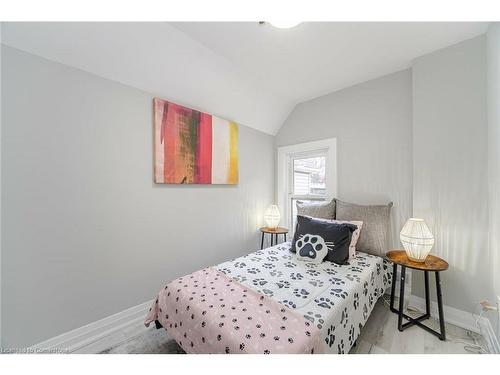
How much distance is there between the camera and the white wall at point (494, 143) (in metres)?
1.30

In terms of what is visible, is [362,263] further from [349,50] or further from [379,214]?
[349,50]

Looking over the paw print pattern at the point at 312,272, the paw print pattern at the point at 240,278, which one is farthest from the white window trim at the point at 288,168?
the paw print pattern at the point at 240,278

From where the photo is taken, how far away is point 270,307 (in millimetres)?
1119

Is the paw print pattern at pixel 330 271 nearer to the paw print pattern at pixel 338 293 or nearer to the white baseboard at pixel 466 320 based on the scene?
the paw print pattern at pixel 338 293

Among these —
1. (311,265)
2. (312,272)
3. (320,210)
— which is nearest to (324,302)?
(312,272)

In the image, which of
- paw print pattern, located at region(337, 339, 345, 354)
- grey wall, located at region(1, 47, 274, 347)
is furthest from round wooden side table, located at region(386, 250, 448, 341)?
grey wall, located at region(1, 47, 274, 347)

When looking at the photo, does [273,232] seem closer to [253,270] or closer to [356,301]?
[253,270]

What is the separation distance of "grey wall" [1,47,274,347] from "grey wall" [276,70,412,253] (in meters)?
Result: 1.81

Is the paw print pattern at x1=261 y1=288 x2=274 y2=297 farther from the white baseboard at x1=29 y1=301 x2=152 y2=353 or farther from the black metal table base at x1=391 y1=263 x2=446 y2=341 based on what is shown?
the white baseboard at x1=29 y1=301 x2=152 y2=353

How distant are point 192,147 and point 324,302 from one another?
5.93 ft

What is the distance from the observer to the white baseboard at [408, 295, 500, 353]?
134 cm
